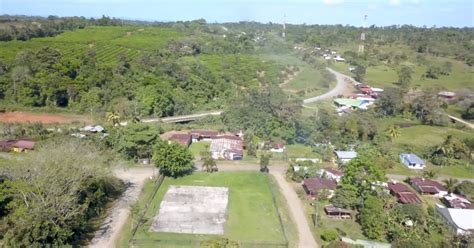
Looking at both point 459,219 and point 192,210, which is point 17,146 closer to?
point 192,210

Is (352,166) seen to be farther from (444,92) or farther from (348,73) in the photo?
(348,73)

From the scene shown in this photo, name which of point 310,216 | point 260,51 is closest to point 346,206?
point 310,216

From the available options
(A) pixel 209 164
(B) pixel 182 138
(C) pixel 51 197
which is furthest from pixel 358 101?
(C) pixel 51 197

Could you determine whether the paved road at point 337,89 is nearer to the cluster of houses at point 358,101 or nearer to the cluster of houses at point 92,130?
the cluster of houses at point 358,101

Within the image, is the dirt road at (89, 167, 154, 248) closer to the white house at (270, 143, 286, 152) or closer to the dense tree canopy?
the dense tree canopy

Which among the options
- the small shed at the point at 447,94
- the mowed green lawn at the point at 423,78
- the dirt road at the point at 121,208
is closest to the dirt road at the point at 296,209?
the dirt road at the point at 121,208
